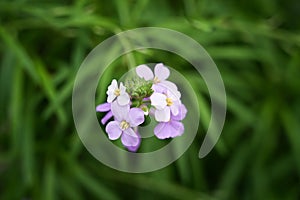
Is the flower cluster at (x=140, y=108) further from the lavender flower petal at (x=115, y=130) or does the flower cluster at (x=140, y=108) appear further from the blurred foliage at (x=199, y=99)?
the blurred foliage at (x=199, y=99)

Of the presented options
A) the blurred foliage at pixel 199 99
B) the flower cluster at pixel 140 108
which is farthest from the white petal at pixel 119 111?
the blurred foliage at pixel 199 99

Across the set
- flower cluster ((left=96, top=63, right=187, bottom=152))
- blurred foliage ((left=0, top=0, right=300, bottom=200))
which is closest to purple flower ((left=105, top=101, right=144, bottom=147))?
flower cluster ((left=96, top=63, right=187, bottom=152))

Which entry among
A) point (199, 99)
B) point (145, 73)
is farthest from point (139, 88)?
point (199, 99)

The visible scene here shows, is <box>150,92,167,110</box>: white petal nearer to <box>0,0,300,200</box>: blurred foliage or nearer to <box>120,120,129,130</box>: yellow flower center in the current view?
<box>120,120,129,130</box>: yellow flower center

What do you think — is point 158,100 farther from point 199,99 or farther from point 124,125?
point 199,99

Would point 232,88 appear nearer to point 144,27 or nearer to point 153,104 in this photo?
point 144,27

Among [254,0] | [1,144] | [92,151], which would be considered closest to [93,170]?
[92,151]

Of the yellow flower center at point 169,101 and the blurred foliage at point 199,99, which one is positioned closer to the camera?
the yellow flower center at point 169,101
